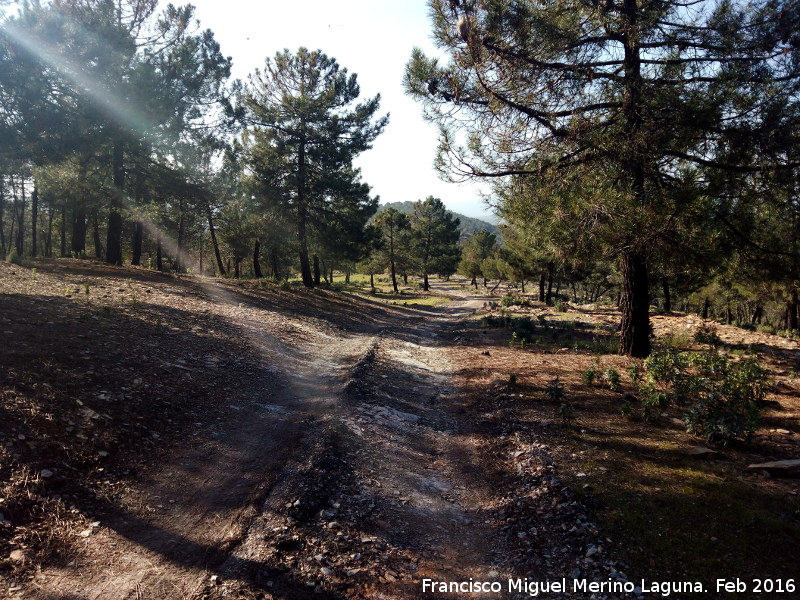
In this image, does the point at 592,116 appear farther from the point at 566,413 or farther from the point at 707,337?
the point at 707,337

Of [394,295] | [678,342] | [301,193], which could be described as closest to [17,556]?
[678,342]

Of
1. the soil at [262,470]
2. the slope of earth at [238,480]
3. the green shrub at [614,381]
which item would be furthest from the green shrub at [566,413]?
the green shrub at [614,381]

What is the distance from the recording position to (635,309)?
33.3 ft

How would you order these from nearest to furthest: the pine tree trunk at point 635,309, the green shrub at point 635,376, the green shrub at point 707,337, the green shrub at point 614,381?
the green shrub at point 614,381
the green shrub at point 635,376
the pine tree trunk at point 635,309
the green shrub at point 707,337

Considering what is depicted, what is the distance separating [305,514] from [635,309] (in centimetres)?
910

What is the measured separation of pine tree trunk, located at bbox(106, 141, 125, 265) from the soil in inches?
352

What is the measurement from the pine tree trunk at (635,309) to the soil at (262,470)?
0.78 m

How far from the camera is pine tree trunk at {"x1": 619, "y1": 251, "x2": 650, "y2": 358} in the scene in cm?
995

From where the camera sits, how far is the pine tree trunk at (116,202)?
1695cm

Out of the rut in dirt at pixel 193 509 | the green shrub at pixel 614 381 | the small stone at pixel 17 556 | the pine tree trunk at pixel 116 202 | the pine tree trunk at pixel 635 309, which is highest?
the pine tree trunk at pixel 116 202

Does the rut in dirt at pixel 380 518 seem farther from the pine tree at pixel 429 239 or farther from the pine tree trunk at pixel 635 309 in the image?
the pine tree at pixel 429 239

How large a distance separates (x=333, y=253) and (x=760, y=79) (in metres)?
20.7

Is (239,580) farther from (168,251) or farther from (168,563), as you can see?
(168,251)

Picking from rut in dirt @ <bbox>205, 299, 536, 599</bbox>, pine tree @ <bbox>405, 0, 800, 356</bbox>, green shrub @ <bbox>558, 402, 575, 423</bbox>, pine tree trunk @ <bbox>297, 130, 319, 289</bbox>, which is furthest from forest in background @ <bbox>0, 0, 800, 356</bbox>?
pine tree trunk @ <bbox>297, 130, 319, 289</bbox>
